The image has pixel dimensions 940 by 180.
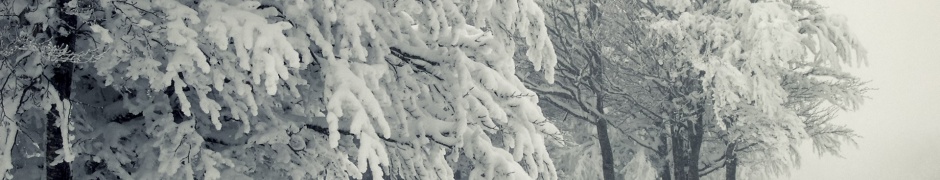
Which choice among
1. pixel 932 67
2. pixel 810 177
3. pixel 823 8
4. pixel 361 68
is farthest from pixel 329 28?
pixel 932 67

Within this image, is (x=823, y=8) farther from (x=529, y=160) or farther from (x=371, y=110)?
(x=371, y=110)

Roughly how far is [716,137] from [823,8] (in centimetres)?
362

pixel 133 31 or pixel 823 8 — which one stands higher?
pixel 823 8

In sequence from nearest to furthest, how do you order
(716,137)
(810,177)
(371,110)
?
(371,110)
(716,137)
(810,177)

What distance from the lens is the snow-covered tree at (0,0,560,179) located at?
16.7ft

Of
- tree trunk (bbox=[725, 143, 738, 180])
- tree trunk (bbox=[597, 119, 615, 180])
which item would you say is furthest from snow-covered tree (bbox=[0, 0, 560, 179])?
tree trunk (bbox=[725, 143, 738, 180])

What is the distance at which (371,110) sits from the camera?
554 cm

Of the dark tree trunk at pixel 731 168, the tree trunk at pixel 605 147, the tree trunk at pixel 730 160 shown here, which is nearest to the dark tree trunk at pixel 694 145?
the tree trunk at pixel 730 160

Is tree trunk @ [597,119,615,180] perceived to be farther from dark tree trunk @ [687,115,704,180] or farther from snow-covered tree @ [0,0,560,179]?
snow-covered tree @ [0,0,560,179]

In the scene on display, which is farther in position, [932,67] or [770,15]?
[932,67]

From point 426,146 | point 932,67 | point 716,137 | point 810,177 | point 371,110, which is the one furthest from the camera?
point 932,67

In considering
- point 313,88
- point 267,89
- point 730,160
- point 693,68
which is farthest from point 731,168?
point 267,89

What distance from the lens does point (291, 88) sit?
578 centimetres

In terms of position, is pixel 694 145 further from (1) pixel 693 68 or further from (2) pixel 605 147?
(1) pixel 693 68
